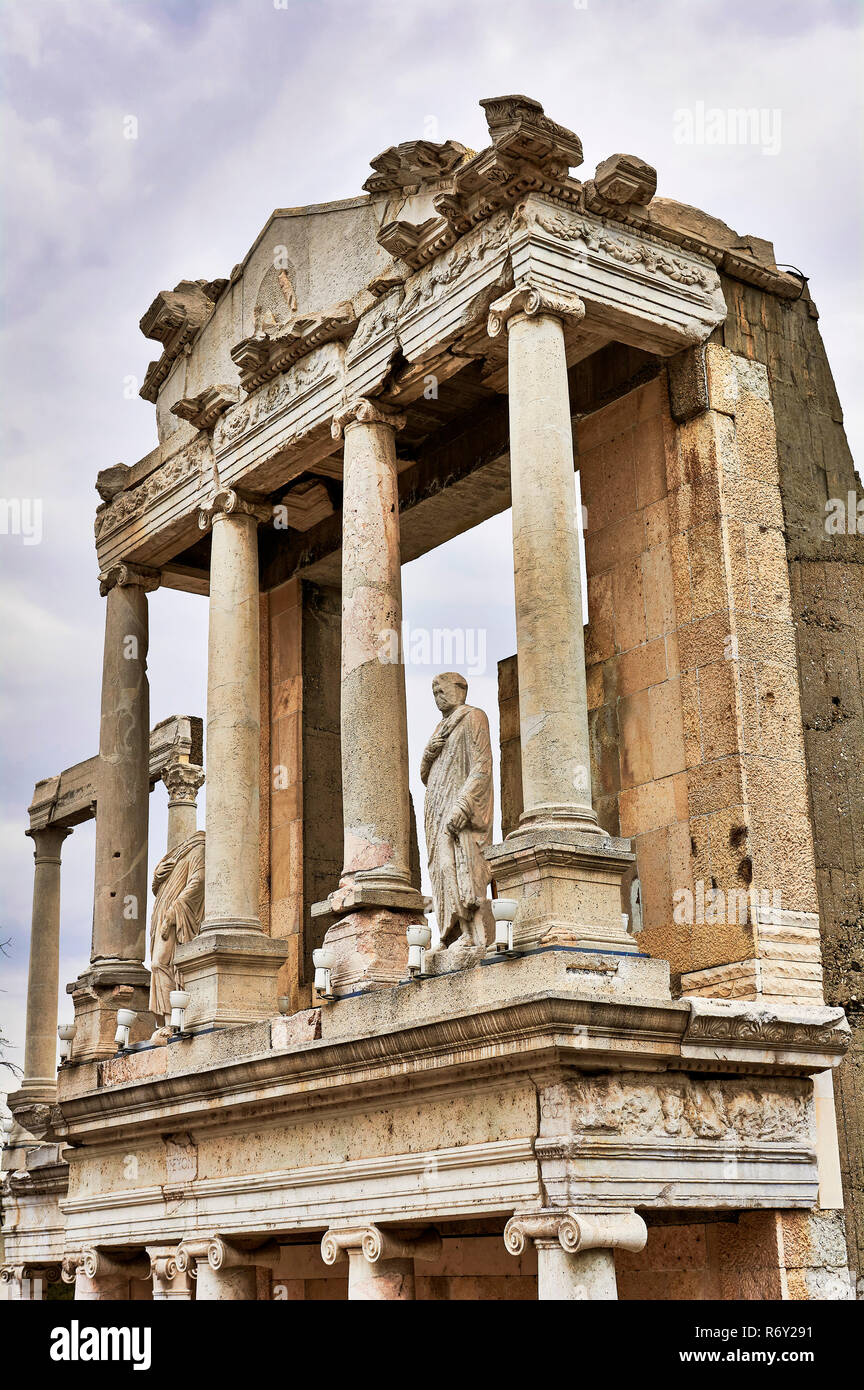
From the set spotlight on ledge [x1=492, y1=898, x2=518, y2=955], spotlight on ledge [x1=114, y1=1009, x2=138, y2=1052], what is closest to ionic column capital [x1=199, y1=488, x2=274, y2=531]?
spotlight on ledge [x1=114, y1=1009, x2=138, y2=1052]

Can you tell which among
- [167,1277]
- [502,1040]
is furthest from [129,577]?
[502,1040]

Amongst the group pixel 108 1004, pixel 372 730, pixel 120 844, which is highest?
pixel 120 844

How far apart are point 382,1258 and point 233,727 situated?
6.20 meters

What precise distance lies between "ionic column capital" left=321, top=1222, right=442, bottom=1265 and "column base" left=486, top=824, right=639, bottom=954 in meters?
2.81

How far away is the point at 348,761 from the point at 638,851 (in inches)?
108

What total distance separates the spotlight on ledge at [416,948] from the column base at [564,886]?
97 cm

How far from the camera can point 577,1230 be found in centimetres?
1196

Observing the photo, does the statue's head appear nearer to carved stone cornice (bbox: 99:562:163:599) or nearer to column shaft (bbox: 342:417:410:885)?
column shaft (bbox: 342:417:410:885)

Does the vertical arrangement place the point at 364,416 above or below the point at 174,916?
above

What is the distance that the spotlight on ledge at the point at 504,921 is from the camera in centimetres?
1273

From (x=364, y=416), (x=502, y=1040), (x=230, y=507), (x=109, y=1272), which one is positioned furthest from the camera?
(x=230, y=507)

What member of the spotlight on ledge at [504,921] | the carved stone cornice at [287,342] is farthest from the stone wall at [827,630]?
the carved stone cornice at [287,342]

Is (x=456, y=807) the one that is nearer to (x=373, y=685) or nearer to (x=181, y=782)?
(x=373, y=685)
